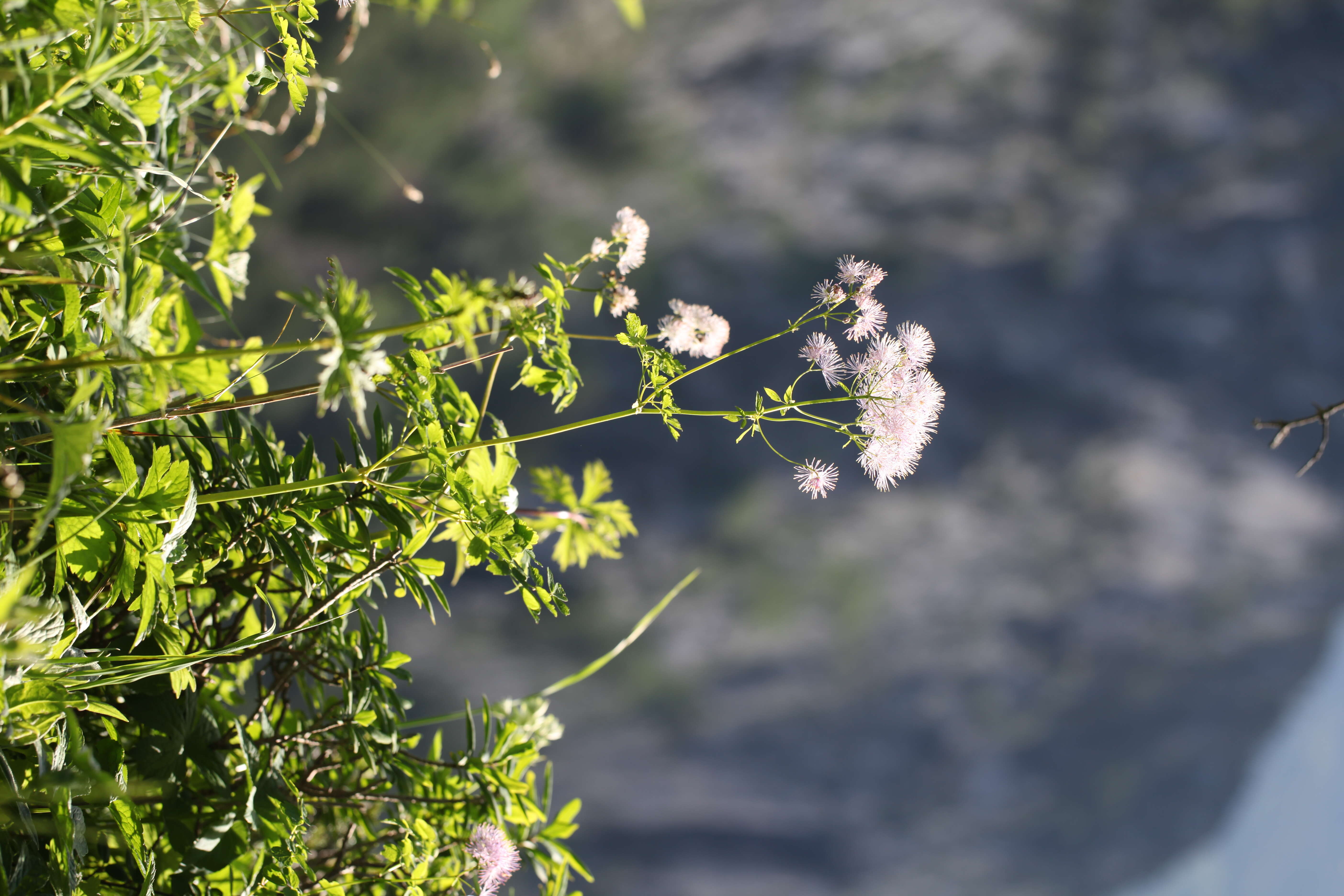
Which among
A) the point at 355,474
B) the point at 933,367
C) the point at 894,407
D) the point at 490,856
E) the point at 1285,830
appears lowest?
the point at 490,856

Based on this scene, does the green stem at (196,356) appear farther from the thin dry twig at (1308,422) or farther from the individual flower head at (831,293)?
the thin dry twig at (1308,422)

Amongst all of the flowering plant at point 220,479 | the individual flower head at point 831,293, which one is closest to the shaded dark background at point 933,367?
the flowering plant at point 220,479

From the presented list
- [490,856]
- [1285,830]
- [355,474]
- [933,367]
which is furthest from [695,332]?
[1285,830]

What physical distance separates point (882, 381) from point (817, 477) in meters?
0.08

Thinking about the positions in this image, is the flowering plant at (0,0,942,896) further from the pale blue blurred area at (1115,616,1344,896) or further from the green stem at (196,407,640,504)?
the pale blue blurred area at (1115,616,1344,896)

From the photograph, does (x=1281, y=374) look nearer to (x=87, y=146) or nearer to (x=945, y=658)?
(x=945, y=658)

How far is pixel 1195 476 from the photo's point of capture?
2.27m

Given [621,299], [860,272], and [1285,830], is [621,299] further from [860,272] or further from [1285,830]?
[1285,830]

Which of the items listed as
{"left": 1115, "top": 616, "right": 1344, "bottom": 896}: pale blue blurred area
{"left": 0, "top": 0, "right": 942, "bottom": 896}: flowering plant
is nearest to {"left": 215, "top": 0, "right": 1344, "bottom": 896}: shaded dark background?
{"left": 1115, "top": 616, "right": 1344, "bottom": 896}: pale blue blurred area

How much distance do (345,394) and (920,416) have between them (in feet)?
0.93

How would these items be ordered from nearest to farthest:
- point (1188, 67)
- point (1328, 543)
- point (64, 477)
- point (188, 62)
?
1. point (64, 477)
2. point (188, 62)
3. point (1188, 67)
4. point (1328, 543)

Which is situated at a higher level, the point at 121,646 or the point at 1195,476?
the point at 1195,476

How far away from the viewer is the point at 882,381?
416 millimetres

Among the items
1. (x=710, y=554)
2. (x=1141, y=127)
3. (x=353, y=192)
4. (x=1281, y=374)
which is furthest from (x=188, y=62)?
(x=1281, y=374)
